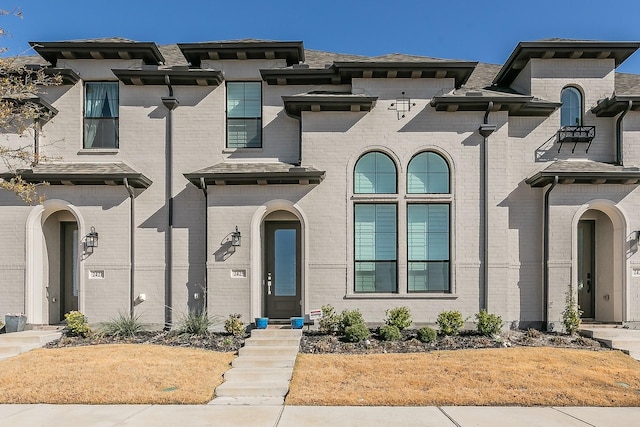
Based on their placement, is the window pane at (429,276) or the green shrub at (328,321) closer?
the green shrub at (328,321)

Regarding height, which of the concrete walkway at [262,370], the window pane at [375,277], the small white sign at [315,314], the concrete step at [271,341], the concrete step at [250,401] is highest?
the window pane at [375,277]

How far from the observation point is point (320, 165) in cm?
1160

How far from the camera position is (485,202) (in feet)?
37.7

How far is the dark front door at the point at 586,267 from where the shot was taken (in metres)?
12.3

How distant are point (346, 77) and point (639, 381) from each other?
9.23 metres

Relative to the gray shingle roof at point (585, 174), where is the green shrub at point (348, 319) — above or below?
below

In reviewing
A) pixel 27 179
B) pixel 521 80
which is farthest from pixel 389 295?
pixel 27 179

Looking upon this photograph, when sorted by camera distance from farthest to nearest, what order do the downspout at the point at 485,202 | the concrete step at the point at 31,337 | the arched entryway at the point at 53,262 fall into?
the arched entryway at the point at 53,262, the downspout at the point at 485,202, the concrete step at the point at 31,337

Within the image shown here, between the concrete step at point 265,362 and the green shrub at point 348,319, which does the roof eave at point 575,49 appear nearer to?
the green shrub at point 348,319

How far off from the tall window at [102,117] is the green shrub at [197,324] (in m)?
5.14

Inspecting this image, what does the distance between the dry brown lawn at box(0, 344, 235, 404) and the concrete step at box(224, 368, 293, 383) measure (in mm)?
233

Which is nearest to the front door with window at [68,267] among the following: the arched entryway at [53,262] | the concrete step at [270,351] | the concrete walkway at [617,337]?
the arched entryway at [53,262]

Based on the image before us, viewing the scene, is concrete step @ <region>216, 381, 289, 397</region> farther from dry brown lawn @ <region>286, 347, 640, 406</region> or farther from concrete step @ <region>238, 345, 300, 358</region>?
concrete step @ <region>238, 345, 300, 358</region>

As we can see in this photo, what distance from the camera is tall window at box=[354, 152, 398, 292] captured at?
1153 centimetres
